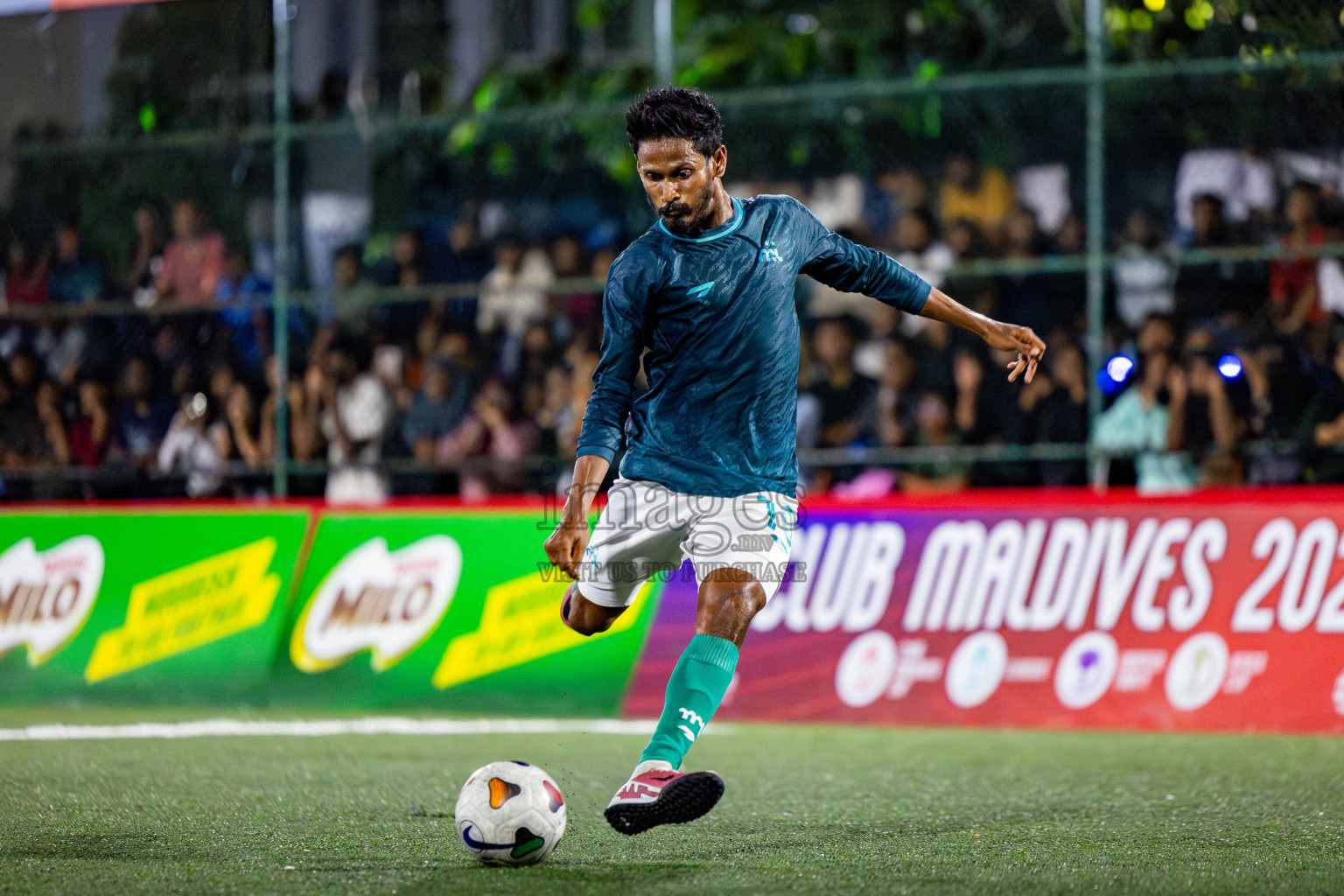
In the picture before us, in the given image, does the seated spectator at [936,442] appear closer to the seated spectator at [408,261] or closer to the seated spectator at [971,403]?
the seated spectator at [971,403]

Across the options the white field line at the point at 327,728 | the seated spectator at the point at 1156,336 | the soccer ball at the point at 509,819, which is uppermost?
the seated spectator at the point at 1156,336

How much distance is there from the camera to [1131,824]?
525 cm

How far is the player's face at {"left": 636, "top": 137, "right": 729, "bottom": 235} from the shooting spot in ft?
15.2

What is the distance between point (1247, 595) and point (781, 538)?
4.21 m

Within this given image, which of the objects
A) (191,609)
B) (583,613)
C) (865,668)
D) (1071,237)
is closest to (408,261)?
(191,609)

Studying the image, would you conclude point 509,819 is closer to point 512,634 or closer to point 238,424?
point 512,634

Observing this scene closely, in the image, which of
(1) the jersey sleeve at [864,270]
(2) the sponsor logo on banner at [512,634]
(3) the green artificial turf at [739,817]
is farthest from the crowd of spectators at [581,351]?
(1) the jersey sleeve at [864,270]

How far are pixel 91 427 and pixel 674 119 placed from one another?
7.59 meters

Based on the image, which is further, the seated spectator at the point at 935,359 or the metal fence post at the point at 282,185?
the metal fence post at the point at 282,185

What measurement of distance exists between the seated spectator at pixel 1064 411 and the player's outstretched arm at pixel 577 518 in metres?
5.32

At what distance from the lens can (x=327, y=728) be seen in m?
8.57

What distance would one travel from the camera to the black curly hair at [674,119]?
4.61 metres

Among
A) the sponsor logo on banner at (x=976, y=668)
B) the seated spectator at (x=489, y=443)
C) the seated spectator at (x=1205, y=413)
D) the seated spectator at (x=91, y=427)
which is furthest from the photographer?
the seated spectator at (x=91, y=427)

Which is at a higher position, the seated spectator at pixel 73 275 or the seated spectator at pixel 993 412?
the seated spectator at pixel 73 275
